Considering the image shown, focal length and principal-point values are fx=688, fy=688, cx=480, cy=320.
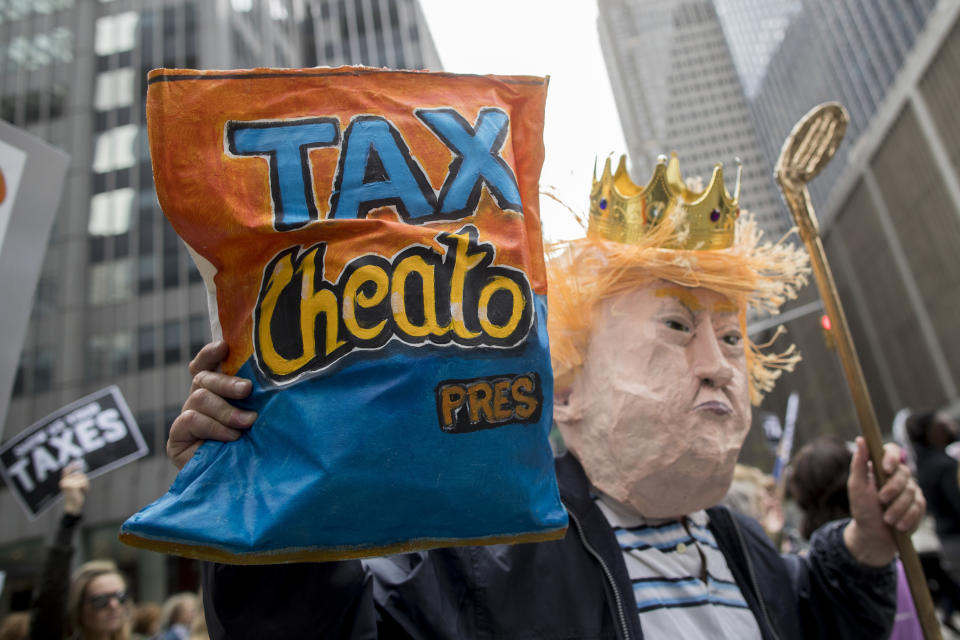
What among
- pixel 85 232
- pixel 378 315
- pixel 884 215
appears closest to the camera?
pixel 378 315

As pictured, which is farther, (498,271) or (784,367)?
(784,367)

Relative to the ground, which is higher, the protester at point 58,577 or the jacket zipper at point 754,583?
the protester at point 58,577

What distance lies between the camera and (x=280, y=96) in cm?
120

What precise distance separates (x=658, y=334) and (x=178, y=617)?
5249 millimetres

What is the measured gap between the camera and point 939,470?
425 centimetres

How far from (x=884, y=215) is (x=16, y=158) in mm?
36614

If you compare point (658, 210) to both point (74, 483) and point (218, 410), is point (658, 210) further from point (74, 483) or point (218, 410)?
point (74, 483)

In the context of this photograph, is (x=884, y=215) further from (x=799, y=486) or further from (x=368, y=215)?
(x=368, y=215)

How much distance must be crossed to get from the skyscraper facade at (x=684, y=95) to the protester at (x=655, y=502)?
39 centimetres

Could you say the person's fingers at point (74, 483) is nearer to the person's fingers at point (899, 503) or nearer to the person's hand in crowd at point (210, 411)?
the person's hand in crowd at point (210, 411)

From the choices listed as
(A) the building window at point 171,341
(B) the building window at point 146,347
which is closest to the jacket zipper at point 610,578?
(A) the building window at point 171,341

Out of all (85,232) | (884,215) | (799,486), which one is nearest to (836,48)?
(884,215)

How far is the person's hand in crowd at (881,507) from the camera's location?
1.79 meters

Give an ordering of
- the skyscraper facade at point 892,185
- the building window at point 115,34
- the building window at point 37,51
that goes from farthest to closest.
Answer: the skyscraper facade at point 892,185, the building window at point 115,34, the building window at point 37,51
